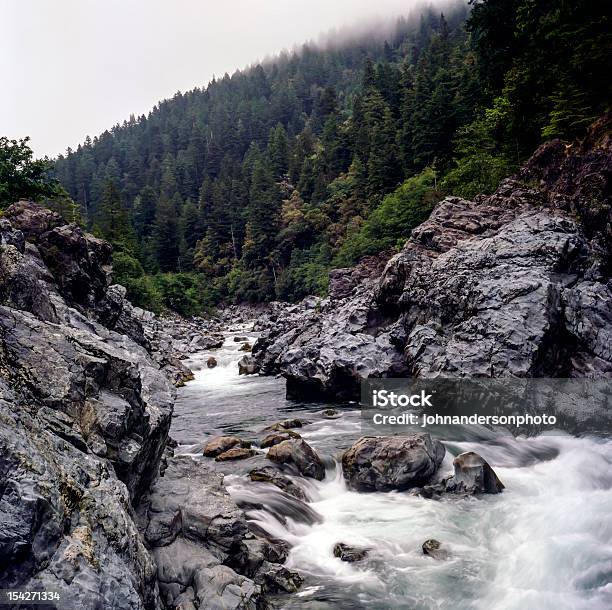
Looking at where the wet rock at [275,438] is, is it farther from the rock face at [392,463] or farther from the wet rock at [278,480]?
the rock face at [392,463]

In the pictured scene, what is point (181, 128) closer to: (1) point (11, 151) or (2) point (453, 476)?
(1) point (11, 151)

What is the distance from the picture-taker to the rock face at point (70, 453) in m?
4.27

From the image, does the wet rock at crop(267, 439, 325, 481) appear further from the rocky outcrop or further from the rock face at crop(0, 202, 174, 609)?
the rock face at crop(0, 202, 174, 609)

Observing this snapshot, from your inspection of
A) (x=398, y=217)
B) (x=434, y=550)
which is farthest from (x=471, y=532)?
(x=398, y=217)

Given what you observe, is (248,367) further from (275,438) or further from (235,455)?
(235,455)

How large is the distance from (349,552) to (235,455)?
4.97 metres

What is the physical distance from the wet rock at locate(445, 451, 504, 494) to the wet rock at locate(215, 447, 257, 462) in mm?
5196

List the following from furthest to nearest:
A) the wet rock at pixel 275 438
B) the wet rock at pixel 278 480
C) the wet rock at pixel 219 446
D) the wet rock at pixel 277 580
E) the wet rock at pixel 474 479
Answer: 1. the wet rock at pixel 275 438
2. the wet rock at pixel 219 446
3. the wet rock at pixel 278 480
4. the wet rock at pixel 474 479
5. the wet rock at pixel 277 580

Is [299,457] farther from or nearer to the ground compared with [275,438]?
farther from the ground

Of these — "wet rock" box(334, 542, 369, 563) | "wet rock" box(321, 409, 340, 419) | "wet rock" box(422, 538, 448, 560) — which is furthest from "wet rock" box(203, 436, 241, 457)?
"wet rock" box(422, 538, 448, 560)

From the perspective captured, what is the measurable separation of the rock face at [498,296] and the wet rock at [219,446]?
6.80 metres

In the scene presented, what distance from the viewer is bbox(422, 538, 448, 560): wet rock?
852 cm

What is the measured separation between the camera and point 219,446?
13.6 metres

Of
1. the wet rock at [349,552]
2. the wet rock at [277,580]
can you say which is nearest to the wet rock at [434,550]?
the wet rock at [349,552]
